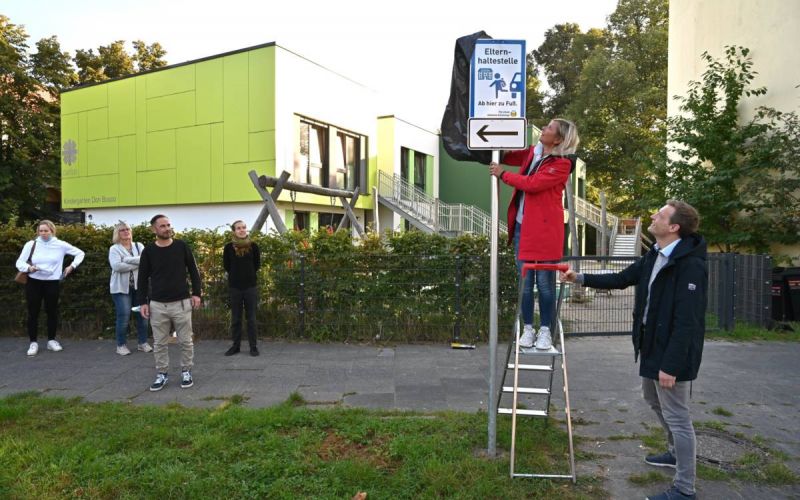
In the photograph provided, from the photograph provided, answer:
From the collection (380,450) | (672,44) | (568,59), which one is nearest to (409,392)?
(380,450)

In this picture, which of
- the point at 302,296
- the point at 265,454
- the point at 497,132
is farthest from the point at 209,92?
the point at 265,454

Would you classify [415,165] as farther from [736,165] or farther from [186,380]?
[186,380]

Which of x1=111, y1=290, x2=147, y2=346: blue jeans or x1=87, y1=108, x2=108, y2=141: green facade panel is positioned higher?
x1=87, y1=108, x2=108, y2=141: green facade panel

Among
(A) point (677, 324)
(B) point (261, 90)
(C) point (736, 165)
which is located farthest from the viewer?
(B) point (261, 90)

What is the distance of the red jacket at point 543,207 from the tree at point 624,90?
2520 centimetres

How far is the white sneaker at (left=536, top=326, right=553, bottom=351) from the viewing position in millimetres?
3936

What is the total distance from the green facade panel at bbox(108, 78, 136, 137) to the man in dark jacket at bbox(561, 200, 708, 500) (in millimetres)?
19851

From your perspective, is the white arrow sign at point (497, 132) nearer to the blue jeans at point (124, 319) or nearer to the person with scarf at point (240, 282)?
the person with scarf at point (240, 282)

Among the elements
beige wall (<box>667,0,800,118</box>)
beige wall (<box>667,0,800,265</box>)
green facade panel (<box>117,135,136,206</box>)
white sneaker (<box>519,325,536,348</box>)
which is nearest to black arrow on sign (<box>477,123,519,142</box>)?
white sneaker (<box>519,325,536,348</box>)

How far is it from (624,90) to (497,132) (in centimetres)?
2795

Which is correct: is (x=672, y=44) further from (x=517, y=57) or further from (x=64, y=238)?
(x=64, y=238)

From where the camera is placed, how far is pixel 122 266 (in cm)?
746

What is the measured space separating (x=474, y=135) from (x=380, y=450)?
2.53 m

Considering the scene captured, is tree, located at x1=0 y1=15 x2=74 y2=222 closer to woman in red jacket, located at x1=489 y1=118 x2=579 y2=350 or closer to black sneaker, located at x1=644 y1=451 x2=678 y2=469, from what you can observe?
woman in red jacket, located at x1=489 y1=118 x2=579 y2=350
